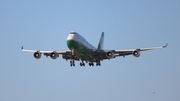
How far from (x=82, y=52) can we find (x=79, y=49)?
4.53ft

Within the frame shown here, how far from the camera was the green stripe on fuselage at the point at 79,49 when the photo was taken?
69.2m

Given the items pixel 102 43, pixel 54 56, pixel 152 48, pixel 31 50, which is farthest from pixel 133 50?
pixel 102 43

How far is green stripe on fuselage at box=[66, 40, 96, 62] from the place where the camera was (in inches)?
2726

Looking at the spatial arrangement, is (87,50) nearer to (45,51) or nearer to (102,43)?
(45,51)

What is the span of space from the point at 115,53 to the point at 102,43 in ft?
88.4

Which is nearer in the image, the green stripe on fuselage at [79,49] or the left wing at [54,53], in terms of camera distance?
the green stripe on fuselage at [79,49]

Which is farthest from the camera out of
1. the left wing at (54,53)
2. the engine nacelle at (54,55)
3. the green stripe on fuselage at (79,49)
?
the left wing at (54,53)

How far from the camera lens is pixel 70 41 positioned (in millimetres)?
69188

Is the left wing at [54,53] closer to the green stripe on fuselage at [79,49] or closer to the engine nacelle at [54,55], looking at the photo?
the engine nacelle at [54,55]

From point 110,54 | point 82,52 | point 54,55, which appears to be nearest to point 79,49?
point 82,52

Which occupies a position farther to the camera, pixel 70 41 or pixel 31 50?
pixel 31 50

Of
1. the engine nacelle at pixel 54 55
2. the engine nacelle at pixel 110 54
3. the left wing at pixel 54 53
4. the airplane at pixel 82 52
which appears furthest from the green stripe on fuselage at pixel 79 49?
the engine nacelle at pixel 54 55

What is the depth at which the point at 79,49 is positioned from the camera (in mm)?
70250

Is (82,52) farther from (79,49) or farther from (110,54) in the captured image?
(110,54)
